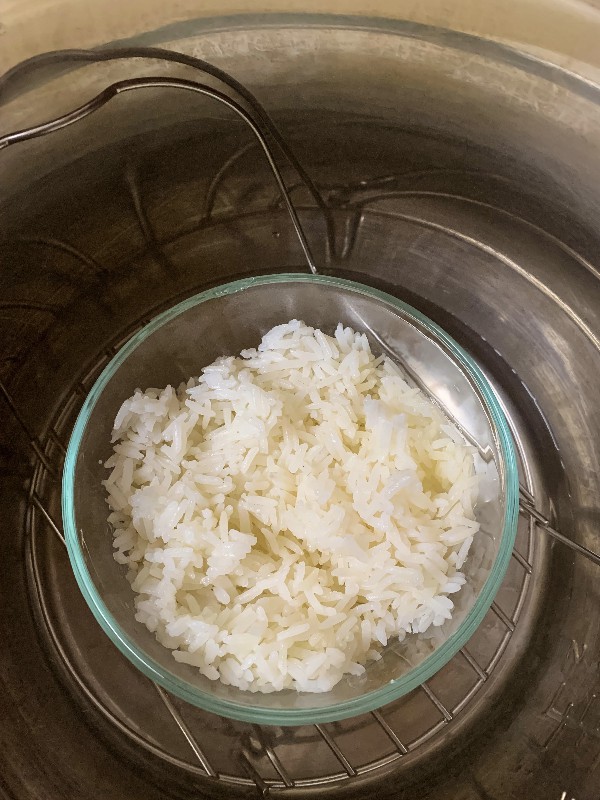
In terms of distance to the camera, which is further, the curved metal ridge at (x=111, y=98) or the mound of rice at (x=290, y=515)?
the curved metal ridge at (x=111, y=98)

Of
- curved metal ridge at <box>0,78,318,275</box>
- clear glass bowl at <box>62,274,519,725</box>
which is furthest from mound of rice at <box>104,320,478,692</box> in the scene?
curved metal ridge at <box>0,78,318,275</box>

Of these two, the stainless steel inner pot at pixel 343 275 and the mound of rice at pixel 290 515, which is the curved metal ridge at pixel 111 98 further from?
the mound of rice at pixel 290 515

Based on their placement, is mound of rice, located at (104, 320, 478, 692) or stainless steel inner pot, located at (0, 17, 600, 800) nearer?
mound of rice, located at (104, 320, 478, 692)

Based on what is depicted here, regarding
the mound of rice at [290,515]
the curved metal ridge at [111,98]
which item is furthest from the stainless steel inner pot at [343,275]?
the mound of rice at [290,515]

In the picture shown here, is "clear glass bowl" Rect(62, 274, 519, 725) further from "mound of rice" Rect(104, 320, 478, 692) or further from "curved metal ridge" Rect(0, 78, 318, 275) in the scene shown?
"curved metal ridge" Rect(0, 78, 318, 275)

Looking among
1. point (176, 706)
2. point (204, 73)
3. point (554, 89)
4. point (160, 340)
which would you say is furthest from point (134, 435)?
point (554, 89)

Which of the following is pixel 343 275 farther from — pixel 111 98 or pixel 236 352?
pixel 111 98
